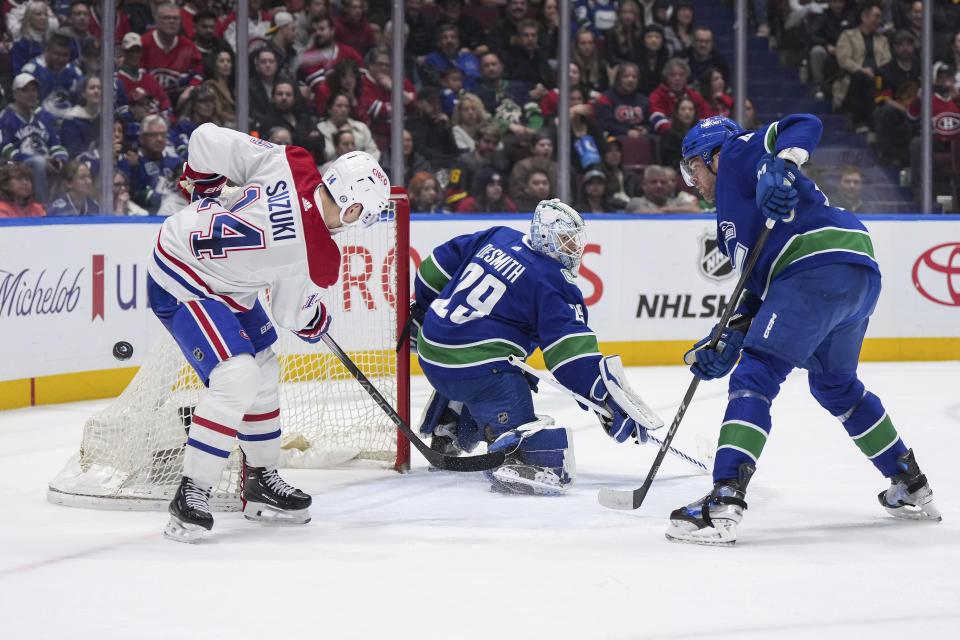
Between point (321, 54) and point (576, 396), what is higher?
point (321, 54)

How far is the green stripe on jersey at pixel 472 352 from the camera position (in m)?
3.74

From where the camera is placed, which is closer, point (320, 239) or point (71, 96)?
point (320, 239)

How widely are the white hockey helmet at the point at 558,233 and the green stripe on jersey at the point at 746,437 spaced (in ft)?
2.89

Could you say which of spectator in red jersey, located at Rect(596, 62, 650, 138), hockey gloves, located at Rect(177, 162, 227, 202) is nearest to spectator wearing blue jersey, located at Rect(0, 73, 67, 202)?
hockey gloves, located at Rect(177, 162, 227, 202)

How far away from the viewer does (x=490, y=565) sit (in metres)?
2.90

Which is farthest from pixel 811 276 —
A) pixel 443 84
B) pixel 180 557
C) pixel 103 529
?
pixel 443 84

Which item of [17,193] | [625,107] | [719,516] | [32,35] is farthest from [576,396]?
[625,107]

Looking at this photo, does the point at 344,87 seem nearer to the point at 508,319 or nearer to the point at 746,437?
the point at 508,319

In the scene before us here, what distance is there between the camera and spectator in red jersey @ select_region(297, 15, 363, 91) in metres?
6.49

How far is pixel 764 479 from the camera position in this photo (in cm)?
397

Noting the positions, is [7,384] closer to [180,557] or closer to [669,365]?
[180,557]

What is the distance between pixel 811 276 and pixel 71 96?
3.91 meters

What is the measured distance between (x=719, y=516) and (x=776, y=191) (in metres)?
0.79

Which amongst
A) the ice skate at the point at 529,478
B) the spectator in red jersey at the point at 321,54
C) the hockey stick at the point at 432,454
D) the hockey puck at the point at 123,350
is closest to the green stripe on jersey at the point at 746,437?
the ice skate at the point at 529,478
